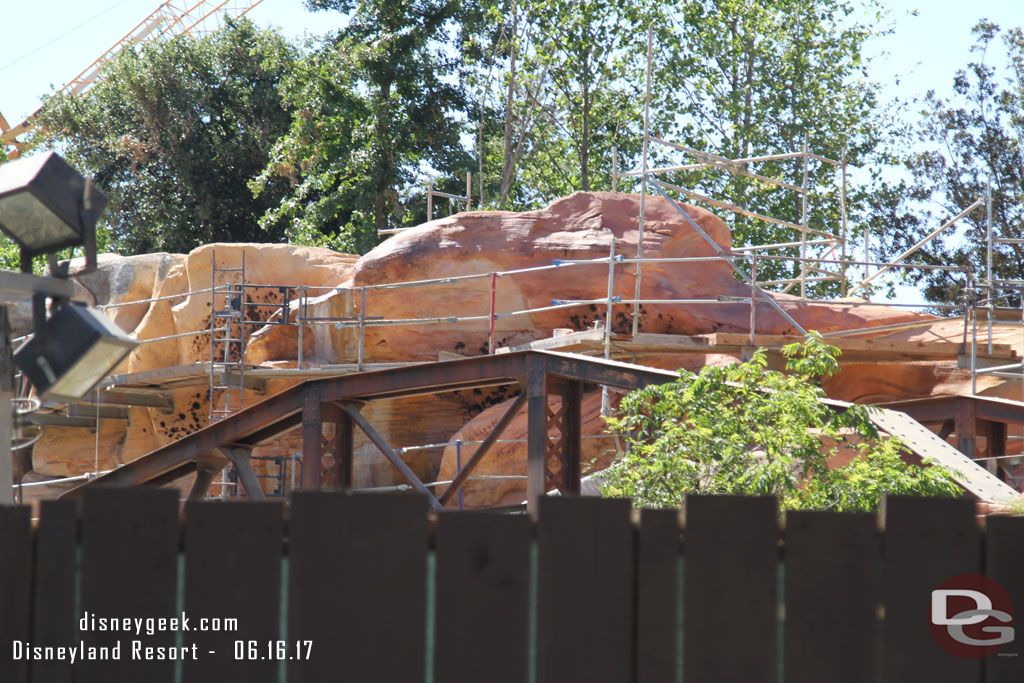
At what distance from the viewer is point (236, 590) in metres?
3.62

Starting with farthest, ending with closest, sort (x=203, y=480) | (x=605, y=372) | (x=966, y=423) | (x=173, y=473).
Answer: (x=173, y=473), (x=966, y=423), (x=203, y=480), (x=605, y=372)

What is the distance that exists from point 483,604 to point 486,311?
1555 cm

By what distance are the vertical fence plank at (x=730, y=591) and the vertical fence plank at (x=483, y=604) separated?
528 millimetres

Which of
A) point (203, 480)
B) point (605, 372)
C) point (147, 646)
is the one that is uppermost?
point (605, 372)

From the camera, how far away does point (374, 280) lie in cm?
1908

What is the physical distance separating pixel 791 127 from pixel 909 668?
104 ft

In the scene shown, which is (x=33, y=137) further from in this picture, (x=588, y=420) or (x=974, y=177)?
(x=974, y=177)

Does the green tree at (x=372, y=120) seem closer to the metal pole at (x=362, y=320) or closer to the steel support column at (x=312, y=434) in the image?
the metal pole at (x=362, y=320)

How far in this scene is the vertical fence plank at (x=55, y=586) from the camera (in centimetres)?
368

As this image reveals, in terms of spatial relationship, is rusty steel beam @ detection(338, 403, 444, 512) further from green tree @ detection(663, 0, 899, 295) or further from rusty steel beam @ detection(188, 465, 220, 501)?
green tree @ detection(663, 0, 899, 295)

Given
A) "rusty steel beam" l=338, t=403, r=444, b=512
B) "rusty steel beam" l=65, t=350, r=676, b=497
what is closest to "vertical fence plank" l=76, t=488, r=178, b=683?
"rusty steel beam" l=65, t=350, r=676, b=497

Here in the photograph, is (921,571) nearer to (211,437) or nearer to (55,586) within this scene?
(55,586)
